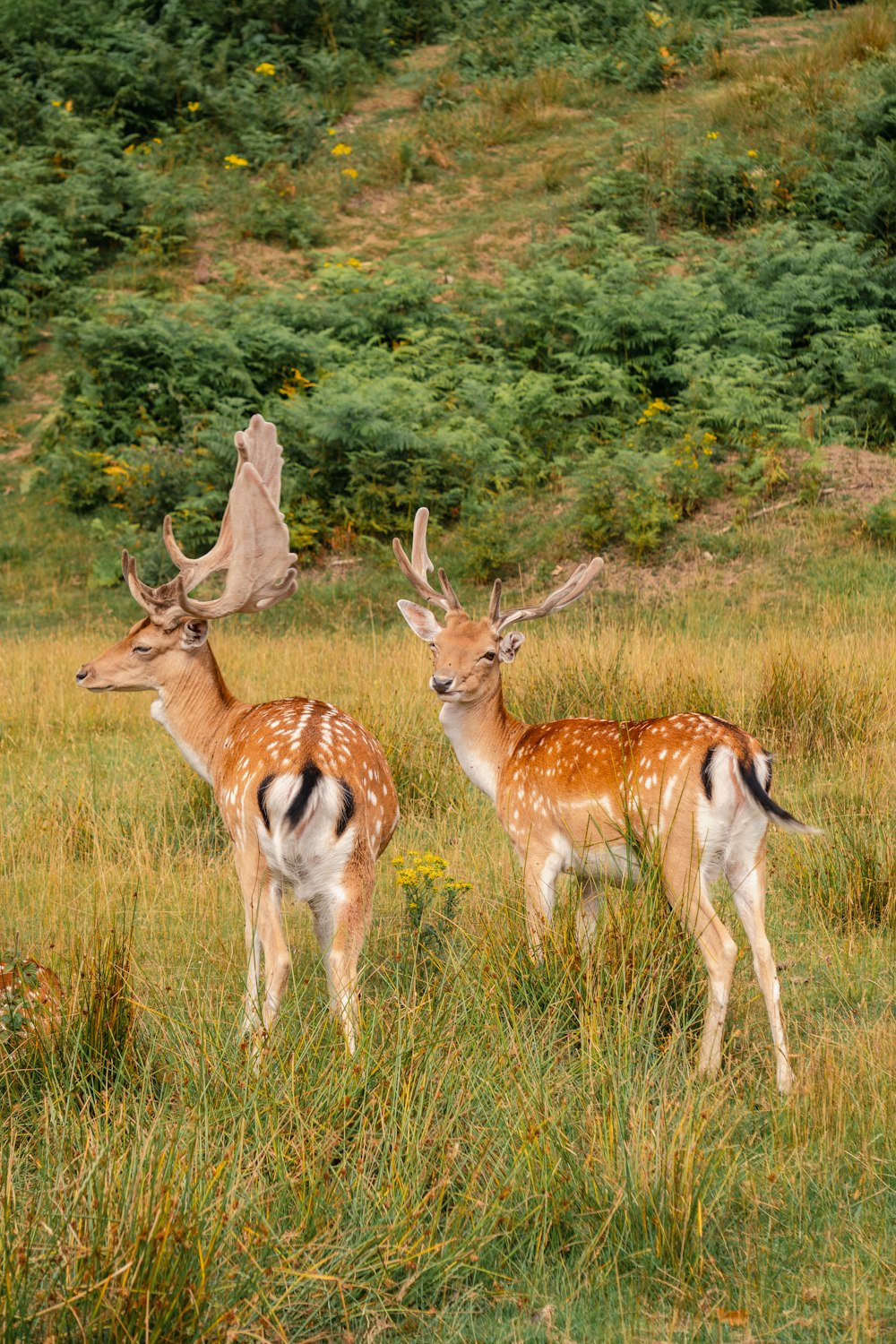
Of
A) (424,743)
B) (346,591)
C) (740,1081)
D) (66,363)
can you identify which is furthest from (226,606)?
(66,363)

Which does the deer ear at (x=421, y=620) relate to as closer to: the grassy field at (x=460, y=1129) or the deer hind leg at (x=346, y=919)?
the grassy field at (x=460, y=1129)

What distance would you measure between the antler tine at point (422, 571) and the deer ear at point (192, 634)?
850 millimetres

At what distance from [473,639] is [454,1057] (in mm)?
2133

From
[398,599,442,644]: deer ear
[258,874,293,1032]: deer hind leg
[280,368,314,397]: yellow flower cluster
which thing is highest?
[398,599,442,644]: deer ear

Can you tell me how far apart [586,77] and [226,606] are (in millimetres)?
18549

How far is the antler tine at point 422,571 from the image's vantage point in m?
5.80

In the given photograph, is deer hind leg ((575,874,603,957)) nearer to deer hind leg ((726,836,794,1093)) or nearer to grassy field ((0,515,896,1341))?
grassy field ((0,515,896,1341))

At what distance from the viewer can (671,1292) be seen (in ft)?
10.3

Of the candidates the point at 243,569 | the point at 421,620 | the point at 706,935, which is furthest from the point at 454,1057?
the point at 243,569

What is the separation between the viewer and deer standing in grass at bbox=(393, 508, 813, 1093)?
4.41 meters

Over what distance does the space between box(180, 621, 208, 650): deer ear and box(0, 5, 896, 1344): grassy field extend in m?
0.97

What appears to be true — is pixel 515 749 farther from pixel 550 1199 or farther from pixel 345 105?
pixel 345 105

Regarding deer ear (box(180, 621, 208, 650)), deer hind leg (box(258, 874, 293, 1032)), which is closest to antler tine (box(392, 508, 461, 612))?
deer ear (box(180, 621, 208, 650))

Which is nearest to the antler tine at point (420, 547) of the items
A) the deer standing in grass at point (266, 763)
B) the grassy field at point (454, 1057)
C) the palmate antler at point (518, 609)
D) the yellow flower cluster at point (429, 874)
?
the palmate antler at point (518, 609)
